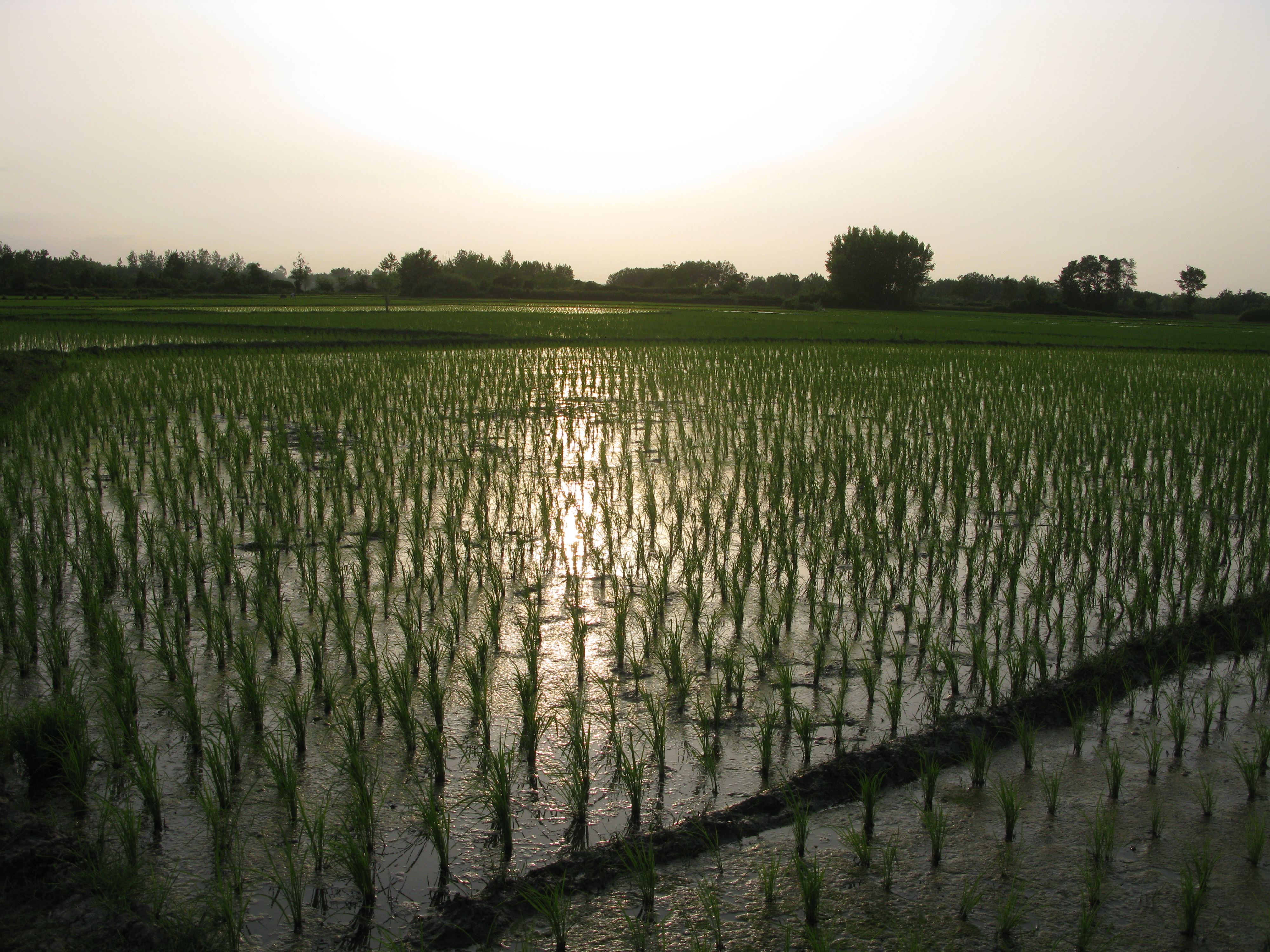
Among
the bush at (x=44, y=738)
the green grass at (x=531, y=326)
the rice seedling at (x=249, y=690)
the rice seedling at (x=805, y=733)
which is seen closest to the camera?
the bush at (x=44, y=738)

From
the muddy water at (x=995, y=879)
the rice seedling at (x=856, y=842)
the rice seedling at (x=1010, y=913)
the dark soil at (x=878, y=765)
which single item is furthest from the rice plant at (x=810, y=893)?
the rice seedling at (x=1010, y=913)

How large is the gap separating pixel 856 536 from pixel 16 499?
4.61 m

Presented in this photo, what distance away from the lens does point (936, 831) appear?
1.85 metres

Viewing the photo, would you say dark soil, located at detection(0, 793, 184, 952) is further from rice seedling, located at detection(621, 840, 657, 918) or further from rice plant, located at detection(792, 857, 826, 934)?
rice plant, located at detection(792, 857, 826, 934)

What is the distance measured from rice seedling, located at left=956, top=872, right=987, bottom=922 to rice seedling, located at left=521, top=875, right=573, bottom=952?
2.71 feet

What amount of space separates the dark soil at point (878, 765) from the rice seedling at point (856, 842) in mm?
93

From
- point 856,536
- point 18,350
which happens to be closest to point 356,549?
point 856,536

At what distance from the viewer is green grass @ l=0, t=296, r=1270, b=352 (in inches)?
708

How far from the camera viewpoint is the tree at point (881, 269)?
5116 centimetres

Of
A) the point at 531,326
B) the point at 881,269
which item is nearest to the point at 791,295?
the point at 881,269

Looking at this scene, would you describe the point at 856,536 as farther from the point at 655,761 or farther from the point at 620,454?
the point at 620,454

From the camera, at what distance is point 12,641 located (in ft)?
8.97

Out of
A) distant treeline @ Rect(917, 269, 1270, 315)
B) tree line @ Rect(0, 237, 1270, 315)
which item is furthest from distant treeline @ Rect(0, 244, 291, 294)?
distant treeline @ Rect(917, 269, 1270, 315)

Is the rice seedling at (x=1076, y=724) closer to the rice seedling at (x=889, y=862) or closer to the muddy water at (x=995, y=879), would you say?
the muddy water at (x=995, y=879)
